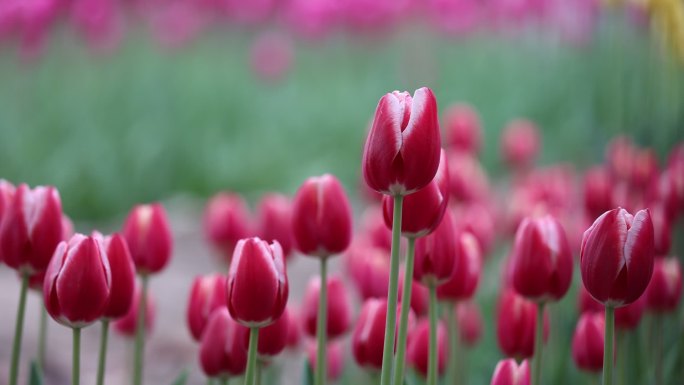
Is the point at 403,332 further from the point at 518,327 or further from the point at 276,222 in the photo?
the point at 276,222

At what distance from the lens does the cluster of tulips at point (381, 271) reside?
3.07ft

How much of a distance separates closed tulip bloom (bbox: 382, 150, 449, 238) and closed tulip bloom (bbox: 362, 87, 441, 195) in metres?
0.06

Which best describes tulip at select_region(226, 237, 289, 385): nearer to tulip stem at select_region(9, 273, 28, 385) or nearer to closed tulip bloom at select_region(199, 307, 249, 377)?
closed tulip bloom at select_region(199, 307, 249, 377)

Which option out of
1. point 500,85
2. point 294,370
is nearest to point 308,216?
point 294,370

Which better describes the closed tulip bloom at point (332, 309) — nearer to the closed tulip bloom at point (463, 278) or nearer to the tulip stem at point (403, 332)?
the closed tulip bloom at point (463, 278)

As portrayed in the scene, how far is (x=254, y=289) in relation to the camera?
0.95m

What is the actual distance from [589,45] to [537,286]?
3.12m

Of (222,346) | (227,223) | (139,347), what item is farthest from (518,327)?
(227,223)

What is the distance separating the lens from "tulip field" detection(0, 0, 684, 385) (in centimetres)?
100

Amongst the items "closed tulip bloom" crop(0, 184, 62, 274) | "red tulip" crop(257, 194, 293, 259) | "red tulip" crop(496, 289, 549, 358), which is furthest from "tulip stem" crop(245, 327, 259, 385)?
"red tulip" crop(257, 194, 293, 259)

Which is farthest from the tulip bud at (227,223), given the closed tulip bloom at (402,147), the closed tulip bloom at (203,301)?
the closed tulip bloom at (402,147)

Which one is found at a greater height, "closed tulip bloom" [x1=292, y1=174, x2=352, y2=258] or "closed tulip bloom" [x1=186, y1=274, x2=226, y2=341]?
"closed tulip bloom" [x1=292, y1=174, x2=352, y2=258]

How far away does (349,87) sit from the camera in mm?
6594

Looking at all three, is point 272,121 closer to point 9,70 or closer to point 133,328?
point 9,70
